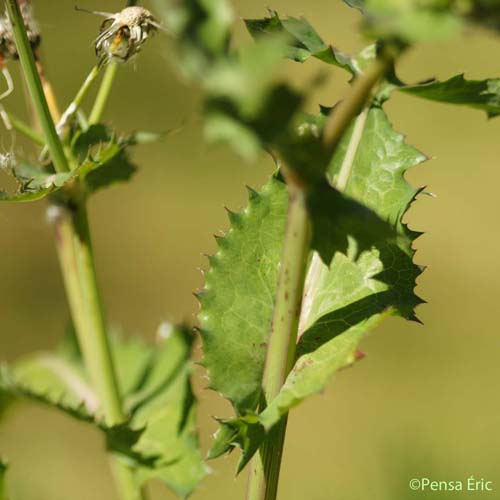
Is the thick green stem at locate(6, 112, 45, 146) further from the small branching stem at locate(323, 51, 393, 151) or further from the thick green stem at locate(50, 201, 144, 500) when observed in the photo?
the small branching stem at locate(323, 51, 393, 151)

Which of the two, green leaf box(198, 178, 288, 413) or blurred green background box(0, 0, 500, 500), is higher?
green leaf box(198, 178, 288, 413)

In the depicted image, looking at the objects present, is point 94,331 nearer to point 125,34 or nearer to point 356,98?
point 125,34

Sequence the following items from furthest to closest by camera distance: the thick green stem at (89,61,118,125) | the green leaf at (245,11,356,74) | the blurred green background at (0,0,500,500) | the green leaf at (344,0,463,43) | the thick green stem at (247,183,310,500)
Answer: the blurred green background at (0,0,500,500) → the thick green stem at (89,61,118,125) → the green leaf at (245,11,356,74) → the thick green stem at (247,183,310,500) → the green leaf at (344,0,463,43)

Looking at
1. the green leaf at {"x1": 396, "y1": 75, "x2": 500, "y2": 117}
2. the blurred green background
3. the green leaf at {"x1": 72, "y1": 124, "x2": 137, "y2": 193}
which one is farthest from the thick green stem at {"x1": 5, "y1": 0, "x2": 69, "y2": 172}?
the blurred green background

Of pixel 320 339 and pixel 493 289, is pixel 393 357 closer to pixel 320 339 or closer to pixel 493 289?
pixel 493 289

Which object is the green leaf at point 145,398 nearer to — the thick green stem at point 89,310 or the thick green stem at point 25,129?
the thick green stem at point 89,310

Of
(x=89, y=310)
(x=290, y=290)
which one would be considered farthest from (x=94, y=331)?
(x=290, y=290)

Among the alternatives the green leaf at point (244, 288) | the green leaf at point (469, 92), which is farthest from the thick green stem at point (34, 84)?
the green leaf at point (469, 92)
